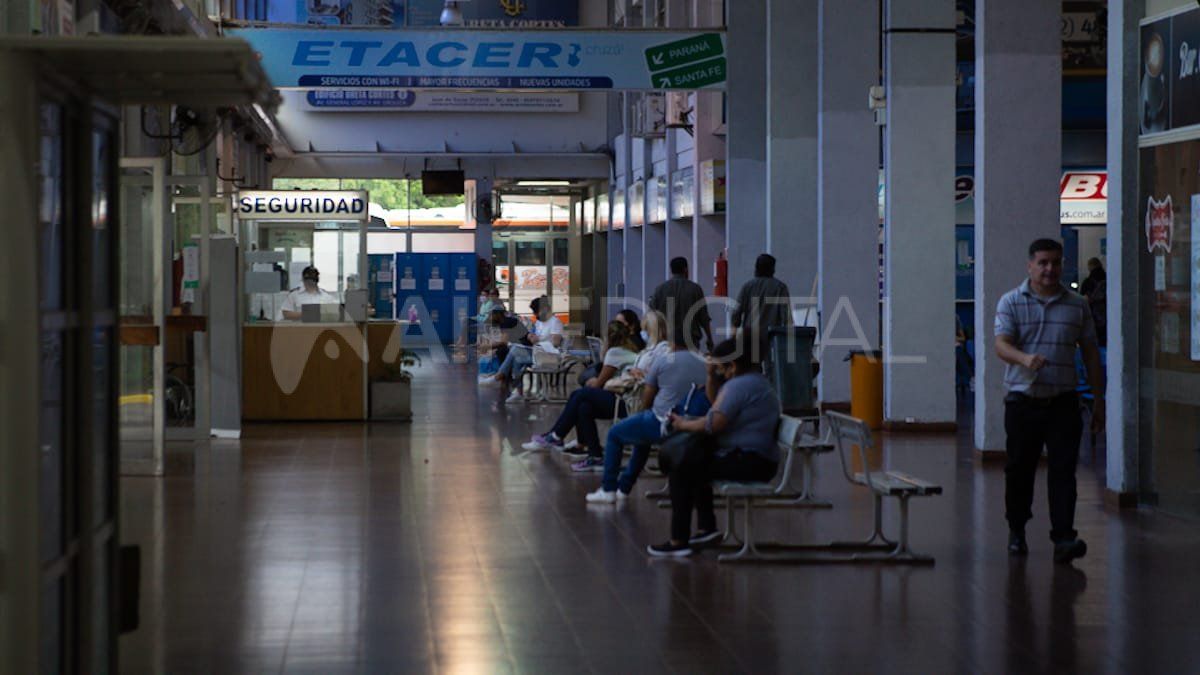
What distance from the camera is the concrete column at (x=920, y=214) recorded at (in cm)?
1448

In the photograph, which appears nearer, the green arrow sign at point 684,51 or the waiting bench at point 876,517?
the waiting bench at point 876,517

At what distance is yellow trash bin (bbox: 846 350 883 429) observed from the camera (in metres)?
15.1

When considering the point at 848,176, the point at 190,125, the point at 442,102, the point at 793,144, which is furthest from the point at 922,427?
the point at 442,102

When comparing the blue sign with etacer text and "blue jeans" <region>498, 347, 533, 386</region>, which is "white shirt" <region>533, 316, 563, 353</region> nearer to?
"blue jeans" <region>498, 347, 533, 386</region>

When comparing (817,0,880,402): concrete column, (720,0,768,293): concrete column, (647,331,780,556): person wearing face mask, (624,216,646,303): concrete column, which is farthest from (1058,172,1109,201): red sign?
(647,331,780,556): person wearing face mask

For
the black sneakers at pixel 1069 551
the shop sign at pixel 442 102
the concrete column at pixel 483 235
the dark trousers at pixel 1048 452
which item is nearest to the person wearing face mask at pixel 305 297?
the dark trousers at pixel 1048 452

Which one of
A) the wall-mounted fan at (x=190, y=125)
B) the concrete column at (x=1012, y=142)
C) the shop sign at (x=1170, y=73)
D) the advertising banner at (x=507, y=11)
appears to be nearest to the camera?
the shop sign at (x=1170, y=73)

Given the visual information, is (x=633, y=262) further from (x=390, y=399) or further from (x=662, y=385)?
(x=662, y=385)

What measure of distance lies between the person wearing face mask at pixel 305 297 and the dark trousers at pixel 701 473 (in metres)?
8.51

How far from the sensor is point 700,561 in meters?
7.98

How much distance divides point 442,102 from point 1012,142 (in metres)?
21.3

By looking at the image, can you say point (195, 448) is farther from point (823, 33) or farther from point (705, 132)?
point (705, 132)

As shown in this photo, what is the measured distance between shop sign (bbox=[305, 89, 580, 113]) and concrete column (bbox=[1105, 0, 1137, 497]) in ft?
72.5

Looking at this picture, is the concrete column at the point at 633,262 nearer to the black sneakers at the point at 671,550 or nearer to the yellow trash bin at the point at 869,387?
the yellow trash bin at the point at 869,387
